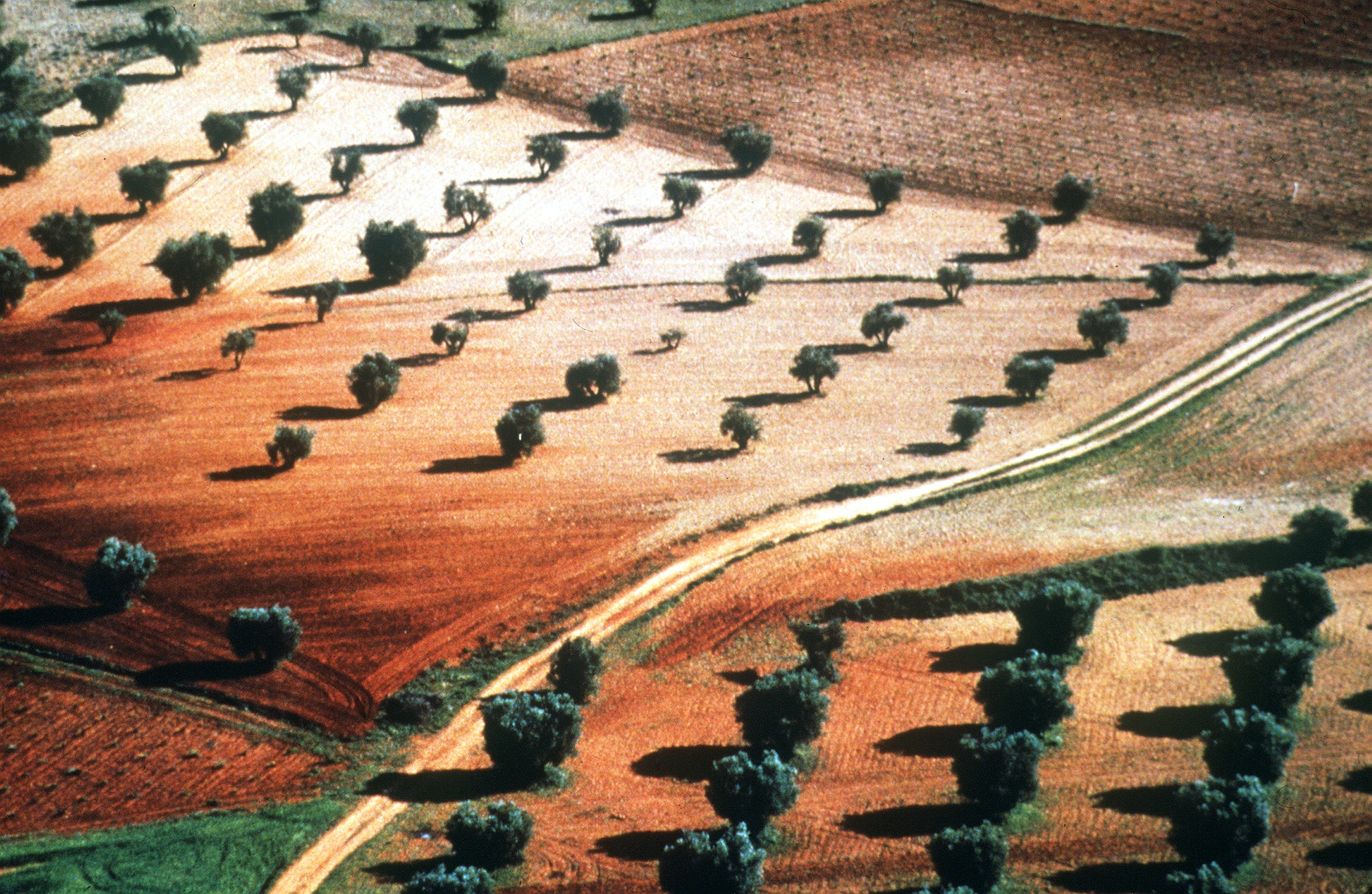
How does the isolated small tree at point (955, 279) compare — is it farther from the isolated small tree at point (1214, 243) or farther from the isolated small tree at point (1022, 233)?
the isolated small tree at point (1214, 243)

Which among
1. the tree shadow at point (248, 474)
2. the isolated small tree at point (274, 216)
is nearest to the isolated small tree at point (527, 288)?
the isolated small tree at point (274, 216)

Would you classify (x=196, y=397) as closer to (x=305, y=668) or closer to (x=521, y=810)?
(x=305, y=668)

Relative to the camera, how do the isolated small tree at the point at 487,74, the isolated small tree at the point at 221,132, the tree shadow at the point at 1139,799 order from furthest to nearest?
the isolated small tree at the point at 487,74 → the isolated small tree at the point at 221,132 → the tree shadow at the point at 1139,799

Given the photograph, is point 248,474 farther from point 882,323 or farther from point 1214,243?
point 1214,243

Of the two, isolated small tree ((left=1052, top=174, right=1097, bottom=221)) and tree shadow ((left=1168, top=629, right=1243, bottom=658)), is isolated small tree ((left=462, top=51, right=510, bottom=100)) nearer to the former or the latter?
Result: isolated small tree ((left=1052, top=174, right=1097, bottom=221))

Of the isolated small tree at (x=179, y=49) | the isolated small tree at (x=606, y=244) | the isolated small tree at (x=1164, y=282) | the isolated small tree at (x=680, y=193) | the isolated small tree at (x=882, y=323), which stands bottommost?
the isolated small tree at (x=882, y=323)

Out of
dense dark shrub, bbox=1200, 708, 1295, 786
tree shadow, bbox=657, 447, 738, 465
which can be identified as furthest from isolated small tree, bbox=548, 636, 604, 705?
dense dark shrub, bbox=1200, 708, 1295, 786
